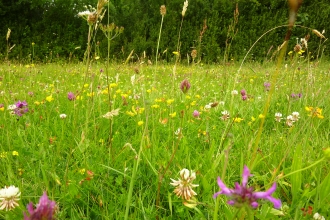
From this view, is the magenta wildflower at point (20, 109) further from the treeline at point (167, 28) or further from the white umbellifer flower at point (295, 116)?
the treeline at point (167, 28)

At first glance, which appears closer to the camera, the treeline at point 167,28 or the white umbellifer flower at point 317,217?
the white umbellifer flower at point 317,217

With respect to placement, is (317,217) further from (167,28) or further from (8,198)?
(167,28)

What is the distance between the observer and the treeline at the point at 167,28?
9.91 meters

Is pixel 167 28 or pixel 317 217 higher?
pixel 167 28

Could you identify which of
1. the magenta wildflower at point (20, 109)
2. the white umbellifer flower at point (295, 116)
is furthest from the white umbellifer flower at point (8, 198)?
the white umbellifer flower at point (295, 116)

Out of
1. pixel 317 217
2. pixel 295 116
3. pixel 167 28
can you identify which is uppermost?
pixel 167 28

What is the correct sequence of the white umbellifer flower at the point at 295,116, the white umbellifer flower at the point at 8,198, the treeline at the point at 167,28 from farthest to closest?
the treeline at the point at 167,28 → the white umbellifer flower at the point at 295,116 → the white umbellifer flower at the point at 8,198

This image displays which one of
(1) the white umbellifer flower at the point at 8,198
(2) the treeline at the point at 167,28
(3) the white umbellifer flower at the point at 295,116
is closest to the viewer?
(1) the white umbellifer flower at the point at 8,198

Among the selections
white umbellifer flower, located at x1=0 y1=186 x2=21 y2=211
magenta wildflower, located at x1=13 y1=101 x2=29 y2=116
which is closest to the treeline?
magenta wildflower, located at x1=13 y1=101 x2=29 y2=116

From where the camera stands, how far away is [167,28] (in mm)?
10031

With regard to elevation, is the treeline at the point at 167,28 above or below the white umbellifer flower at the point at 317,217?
above

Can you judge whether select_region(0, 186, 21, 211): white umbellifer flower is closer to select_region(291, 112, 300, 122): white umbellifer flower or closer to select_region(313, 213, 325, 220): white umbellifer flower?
select_region(313, 213, 325, 220): white umbellifer flower

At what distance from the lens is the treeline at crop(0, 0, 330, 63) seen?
9906 millimetres

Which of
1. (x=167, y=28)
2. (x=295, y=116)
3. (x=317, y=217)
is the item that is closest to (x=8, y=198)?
(x=317, y=217)
